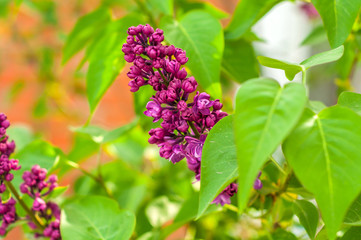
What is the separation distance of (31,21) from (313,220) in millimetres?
1950

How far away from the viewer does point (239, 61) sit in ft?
2.06

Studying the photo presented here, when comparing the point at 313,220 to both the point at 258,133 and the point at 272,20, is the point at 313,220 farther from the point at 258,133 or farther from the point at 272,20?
the point at 272,20

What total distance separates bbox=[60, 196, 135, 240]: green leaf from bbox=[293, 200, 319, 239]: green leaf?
175 millimetres

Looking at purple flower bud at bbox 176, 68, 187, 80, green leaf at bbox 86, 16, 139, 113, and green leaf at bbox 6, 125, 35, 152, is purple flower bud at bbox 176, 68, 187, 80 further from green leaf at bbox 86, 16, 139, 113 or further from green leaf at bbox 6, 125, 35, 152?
green leaf at bbox 6, 125, 35, 152

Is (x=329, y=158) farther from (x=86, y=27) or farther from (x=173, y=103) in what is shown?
(x=86, y=27)

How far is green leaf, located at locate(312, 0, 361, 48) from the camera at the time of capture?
0.43 meters

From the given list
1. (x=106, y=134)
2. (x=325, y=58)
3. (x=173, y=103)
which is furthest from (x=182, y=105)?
(x=106, y=134)

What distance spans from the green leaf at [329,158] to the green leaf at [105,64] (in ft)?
1.13

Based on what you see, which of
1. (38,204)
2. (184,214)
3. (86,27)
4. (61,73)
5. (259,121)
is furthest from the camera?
(61,73)

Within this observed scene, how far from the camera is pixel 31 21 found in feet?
6.82

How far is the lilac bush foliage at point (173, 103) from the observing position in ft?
1.18

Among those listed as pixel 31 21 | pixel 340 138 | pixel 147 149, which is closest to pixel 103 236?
pixel 340 138

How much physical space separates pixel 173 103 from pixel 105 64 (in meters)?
0.25

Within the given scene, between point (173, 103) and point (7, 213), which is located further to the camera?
point (7, 213)
